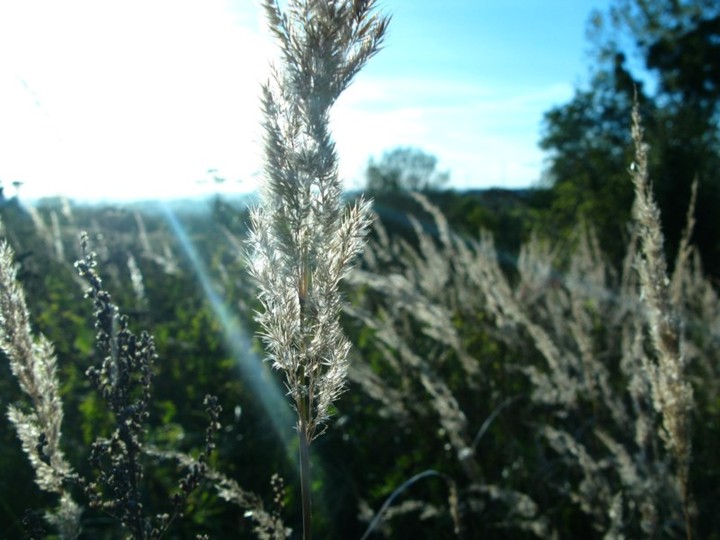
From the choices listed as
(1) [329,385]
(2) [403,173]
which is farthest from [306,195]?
(2) [403,173]

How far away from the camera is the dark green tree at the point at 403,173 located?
19953mm

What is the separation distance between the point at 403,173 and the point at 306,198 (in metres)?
22.9

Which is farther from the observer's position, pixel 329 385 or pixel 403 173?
pixel 403 173

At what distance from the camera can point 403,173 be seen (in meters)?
23.6

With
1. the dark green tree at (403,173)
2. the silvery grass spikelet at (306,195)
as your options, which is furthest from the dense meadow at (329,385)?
the dark green tree at (403,173)

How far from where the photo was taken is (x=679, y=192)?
14.4 m

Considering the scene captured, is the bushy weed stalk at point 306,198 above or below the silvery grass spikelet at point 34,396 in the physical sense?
above

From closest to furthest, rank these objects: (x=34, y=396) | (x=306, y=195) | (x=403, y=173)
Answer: (x=306, y=195) < (x=34, y=396) < (x=403, y=173)

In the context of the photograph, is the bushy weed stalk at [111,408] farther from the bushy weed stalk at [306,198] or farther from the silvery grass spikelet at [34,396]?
the bushy weed stalk at [306,198]

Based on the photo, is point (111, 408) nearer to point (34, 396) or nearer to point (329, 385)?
point (34, 396)

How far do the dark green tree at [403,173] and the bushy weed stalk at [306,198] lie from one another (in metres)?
17.6

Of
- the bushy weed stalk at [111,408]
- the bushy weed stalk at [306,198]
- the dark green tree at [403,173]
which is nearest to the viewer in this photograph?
the bushy weed stalk at [306,198]

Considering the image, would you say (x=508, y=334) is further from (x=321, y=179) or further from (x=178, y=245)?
(x=178, y=245)

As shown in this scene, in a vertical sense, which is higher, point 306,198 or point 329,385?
point 306,198
